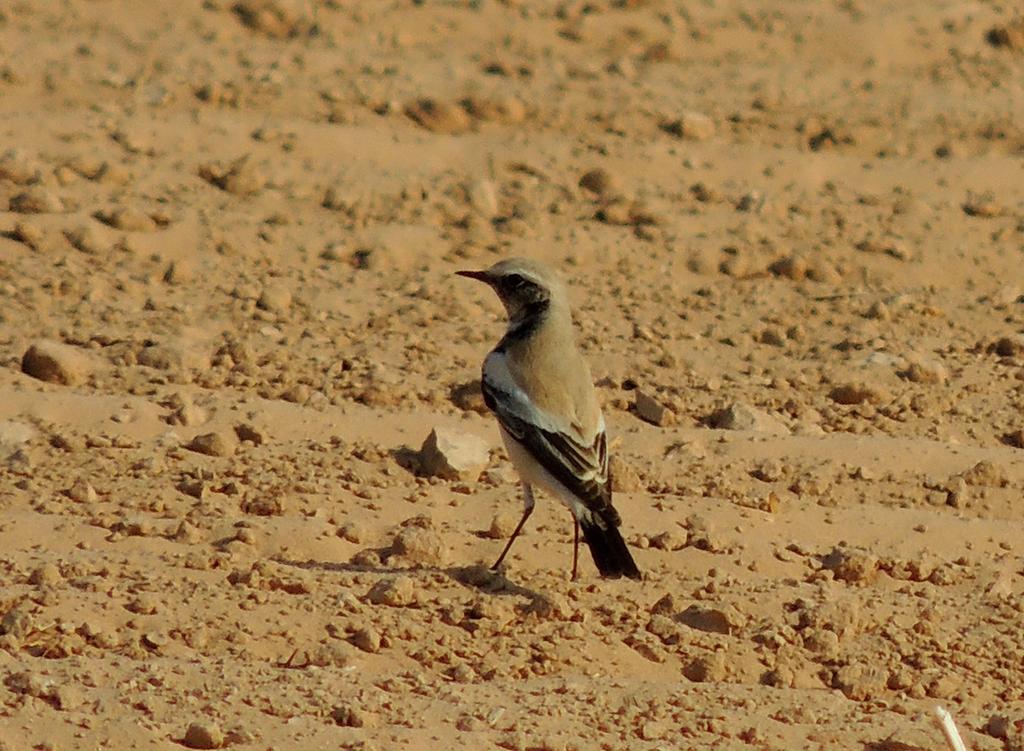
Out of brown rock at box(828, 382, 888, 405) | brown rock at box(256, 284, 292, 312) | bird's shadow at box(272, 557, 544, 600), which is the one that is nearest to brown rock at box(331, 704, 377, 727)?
bird's shadow at box(272, 557, 544, 600)

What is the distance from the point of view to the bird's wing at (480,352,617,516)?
25.0 ft

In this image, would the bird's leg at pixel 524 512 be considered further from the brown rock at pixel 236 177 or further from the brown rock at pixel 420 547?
the brown rock at pixel 236 177

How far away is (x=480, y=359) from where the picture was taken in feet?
→ 31.4

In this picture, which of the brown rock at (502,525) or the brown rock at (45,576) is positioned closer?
the brown rock at (45,576)

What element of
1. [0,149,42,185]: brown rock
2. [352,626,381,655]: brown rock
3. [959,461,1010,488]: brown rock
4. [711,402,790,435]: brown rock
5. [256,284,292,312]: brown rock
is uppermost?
[959,461,1010,488]: brown rock

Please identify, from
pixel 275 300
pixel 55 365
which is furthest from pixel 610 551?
pixel 275 300

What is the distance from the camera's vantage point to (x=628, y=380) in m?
9.51

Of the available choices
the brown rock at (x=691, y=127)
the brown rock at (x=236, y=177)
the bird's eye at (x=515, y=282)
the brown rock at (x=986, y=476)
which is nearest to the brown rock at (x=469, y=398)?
the bird's eye at (x=515, y=282)

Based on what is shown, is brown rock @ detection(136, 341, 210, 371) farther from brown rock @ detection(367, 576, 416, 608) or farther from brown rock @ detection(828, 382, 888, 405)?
brown rock @ detection(828, 382, 888, 405)

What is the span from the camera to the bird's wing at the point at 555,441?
7.62 meters

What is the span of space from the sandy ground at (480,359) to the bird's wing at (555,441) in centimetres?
37

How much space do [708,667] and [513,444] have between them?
1.41m

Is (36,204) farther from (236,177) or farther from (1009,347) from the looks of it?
(1009,347)

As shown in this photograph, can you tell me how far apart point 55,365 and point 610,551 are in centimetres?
300
